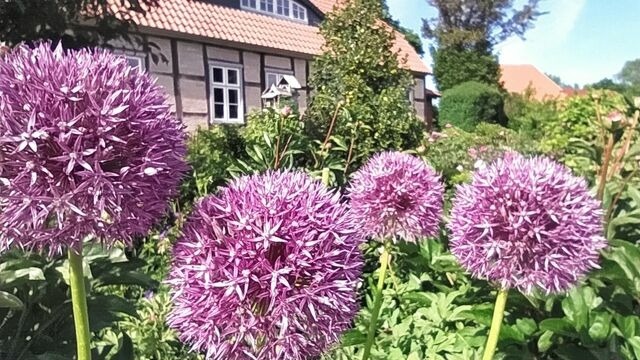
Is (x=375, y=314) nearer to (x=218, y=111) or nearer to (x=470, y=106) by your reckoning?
(x=218, y=111)

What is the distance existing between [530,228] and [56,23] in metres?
4.94

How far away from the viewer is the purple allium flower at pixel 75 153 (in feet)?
3.43

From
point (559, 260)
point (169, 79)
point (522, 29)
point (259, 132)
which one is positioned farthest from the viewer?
point (522, 29)

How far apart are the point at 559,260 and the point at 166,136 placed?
2.68 ft

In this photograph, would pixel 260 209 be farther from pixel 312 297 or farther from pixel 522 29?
pixel 522 29

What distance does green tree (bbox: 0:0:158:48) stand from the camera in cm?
552

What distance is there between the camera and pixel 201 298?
1.14 meters

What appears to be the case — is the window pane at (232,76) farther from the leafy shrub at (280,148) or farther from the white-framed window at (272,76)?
the leafy shrub at (280,148)

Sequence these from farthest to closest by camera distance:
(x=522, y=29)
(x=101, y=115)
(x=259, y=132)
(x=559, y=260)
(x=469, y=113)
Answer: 1. (x=522, y=29)
2. (x=469, y=113)
3. (x=259, y=132)
4. (x=559, y=260)
5. (x=101, y=115)

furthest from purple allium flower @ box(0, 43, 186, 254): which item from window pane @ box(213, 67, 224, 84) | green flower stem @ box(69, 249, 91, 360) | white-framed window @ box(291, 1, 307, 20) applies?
white-framed window @ box(291, 1, 307, 20)

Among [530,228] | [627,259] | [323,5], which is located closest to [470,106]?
[323,5]

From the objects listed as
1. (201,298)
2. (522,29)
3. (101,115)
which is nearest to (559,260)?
(201,298)

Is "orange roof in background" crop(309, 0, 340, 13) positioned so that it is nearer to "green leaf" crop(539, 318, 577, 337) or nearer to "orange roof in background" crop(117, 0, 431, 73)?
"orange roof in background" crop(117, 0, 431, 73)

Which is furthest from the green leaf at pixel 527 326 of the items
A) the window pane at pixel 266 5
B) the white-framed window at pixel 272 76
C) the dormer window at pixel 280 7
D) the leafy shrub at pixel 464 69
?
the leafy shrub at pixel 464 69
